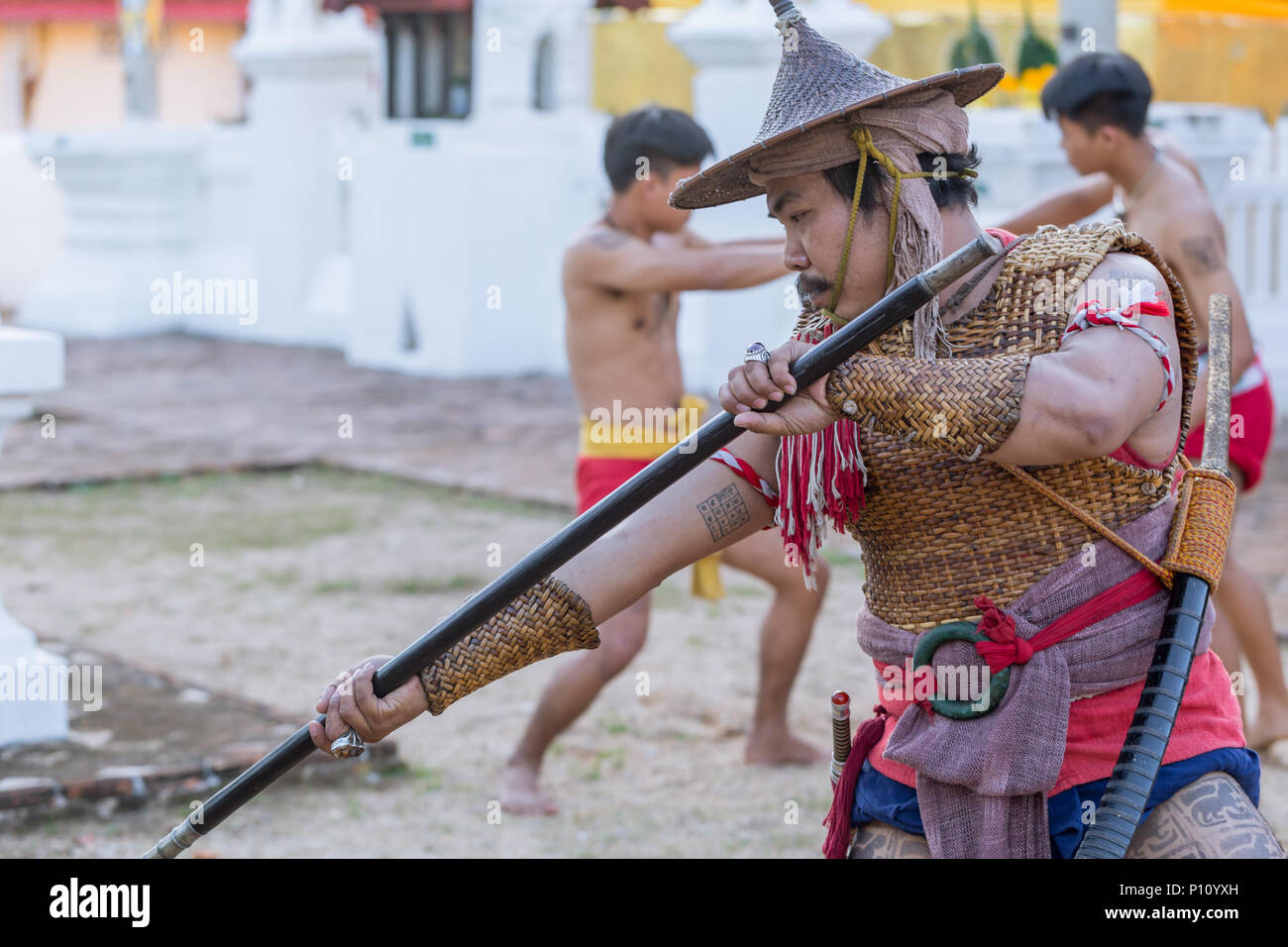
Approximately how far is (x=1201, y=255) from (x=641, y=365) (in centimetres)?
161

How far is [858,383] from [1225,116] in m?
8.12

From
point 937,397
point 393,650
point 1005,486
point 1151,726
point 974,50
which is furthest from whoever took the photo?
point 974,50

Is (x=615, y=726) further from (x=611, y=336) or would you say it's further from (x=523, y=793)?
(x=611, y=336)

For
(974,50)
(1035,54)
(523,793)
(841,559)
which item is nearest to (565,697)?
(523,793)

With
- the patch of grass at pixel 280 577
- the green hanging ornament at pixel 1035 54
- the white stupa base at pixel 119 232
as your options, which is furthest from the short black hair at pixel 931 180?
the white stupa base at pixel 119 232

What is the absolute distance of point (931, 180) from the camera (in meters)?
2.58

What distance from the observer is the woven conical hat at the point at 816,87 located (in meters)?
2.50

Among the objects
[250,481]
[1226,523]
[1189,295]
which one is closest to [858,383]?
[1226,523]

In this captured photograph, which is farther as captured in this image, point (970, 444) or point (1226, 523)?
point (1226, 523)

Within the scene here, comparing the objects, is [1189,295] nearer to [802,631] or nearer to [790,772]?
[802,631]

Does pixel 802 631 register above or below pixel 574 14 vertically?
below

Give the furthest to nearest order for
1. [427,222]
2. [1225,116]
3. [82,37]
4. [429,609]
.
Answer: [82,37] → [427,222] → [1225,116] → [429,609]

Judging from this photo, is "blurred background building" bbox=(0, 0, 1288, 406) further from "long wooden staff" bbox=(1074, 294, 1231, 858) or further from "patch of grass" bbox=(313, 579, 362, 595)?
"long wooden staff" bbox=(1074, 294, 1231, 858)

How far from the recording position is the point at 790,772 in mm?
5277
